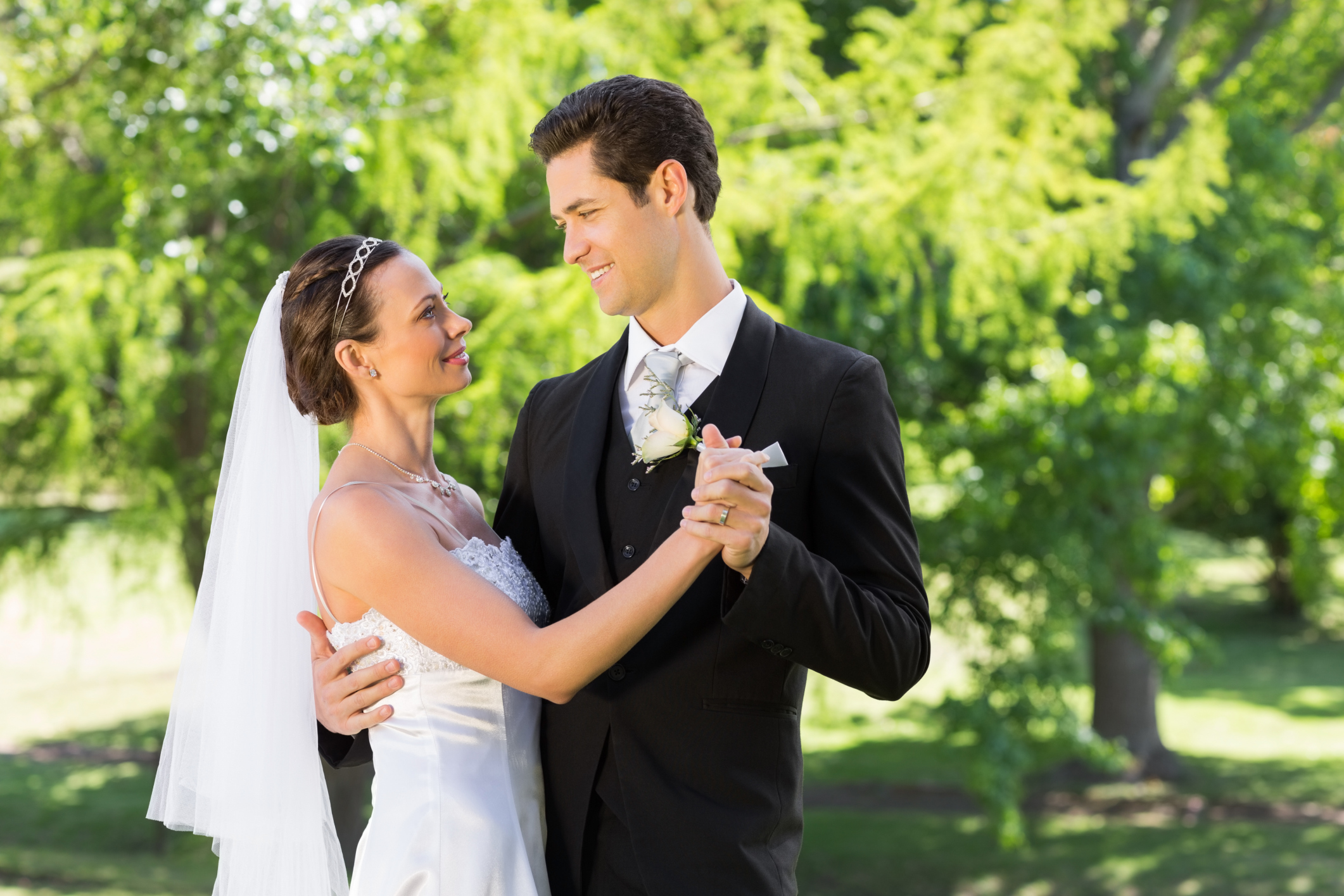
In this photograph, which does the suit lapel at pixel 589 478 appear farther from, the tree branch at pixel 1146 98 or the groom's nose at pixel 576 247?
the tree branch at pixel 1146 98

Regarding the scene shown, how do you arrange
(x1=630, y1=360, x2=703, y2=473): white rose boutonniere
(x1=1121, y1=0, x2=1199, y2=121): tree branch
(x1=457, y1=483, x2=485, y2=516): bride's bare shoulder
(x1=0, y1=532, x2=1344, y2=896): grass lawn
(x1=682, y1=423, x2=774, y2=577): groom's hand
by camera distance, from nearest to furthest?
(x1=682, y1=423, x2=774, y2=577): groom's hand → (x1=630, y1=360, x2=703, y2=473): white rose boutonniere → (x1=457, y1=483, x2=485, y2=516): bride's bare shoulder → (x1=0, y1=532, x2=1344, y2=896): grass lawn → (x1=1121, y1=0, x2=1199, y2=121): tree branch

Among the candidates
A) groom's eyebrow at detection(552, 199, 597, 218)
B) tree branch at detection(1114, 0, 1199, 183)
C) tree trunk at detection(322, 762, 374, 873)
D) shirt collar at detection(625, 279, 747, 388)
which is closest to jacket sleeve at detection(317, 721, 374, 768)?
shirt collar at detection(625, 279, 747, 388)

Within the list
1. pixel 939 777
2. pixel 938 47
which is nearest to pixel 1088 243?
pixel 938 47

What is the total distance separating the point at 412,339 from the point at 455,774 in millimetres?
875

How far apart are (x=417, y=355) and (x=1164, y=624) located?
8.40 m

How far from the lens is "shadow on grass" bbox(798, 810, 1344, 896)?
405 inches

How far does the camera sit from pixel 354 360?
252cm

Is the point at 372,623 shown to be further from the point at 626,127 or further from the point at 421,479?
the point at 626,127

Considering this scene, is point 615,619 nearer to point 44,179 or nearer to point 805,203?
point 805,203

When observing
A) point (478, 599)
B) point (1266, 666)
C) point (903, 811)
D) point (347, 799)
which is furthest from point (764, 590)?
point (1266, 666)

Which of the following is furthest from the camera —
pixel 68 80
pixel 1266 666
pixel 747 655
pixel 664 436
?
pixel 1266 666

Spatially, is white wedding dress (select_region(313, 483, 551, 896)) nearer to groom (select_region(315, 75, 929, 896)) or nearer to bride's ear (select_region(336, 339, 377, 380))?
groom (select_region(315, 75, 929, 896))

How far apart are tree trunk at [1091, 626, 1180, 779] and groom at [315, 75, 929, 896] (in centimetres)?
1155

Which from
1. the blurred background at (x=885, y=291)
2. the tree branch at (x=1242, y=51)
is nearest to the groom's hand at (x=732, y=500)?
the blurred background at (x=885, y=291)
